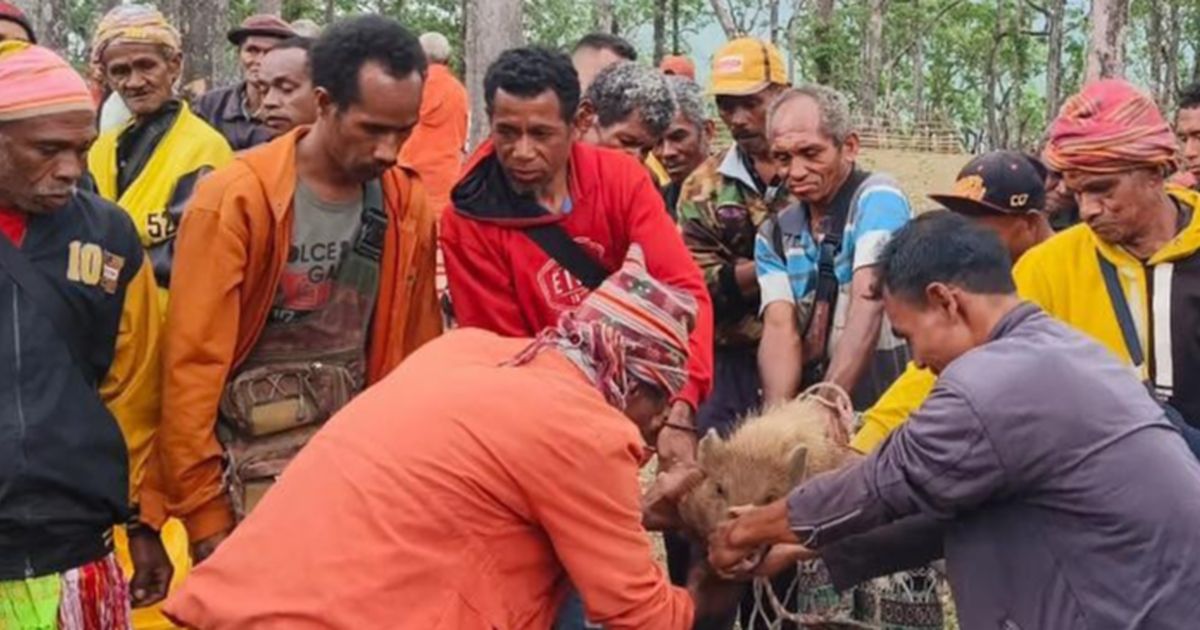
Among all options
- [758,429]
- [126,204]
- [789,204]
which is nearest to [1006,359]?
[758,429]

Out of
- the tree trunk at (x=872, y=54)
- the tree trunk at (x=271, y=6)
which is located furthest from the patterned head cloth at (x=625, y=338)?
the tree trunk at (x=872, y=54)

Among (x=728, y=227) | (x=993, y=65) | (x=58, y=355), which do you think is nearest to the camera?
(x=58, y=355)

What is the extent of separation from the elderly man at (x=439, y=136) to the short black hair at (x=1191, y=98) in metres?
4.14

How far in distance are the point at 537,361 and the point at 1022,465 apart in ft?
3.37

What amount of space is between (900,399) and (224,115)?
372 cm

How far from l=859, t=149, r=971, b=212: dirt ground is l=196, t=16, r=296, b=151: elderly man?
1758cm

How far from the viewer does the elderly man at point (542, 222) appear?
165 inches

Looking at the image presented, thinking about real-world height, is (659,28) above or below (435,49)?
above

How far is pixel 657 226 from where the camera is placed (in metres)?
4.32

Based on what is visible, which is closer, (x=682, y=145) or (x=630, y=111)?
(x=630, y=111)

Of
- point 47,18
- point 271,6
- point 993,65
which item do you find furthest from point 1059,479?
point 993,65

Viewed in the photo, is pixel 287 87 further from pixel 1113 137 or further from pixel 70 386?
pixel 1113 137

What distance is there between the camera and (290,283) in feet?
12.6

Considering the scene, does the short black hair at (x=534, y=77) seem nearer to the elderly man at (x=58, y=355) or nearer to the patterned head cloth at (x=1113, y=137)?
the elderly man at (x=58, y=355)
